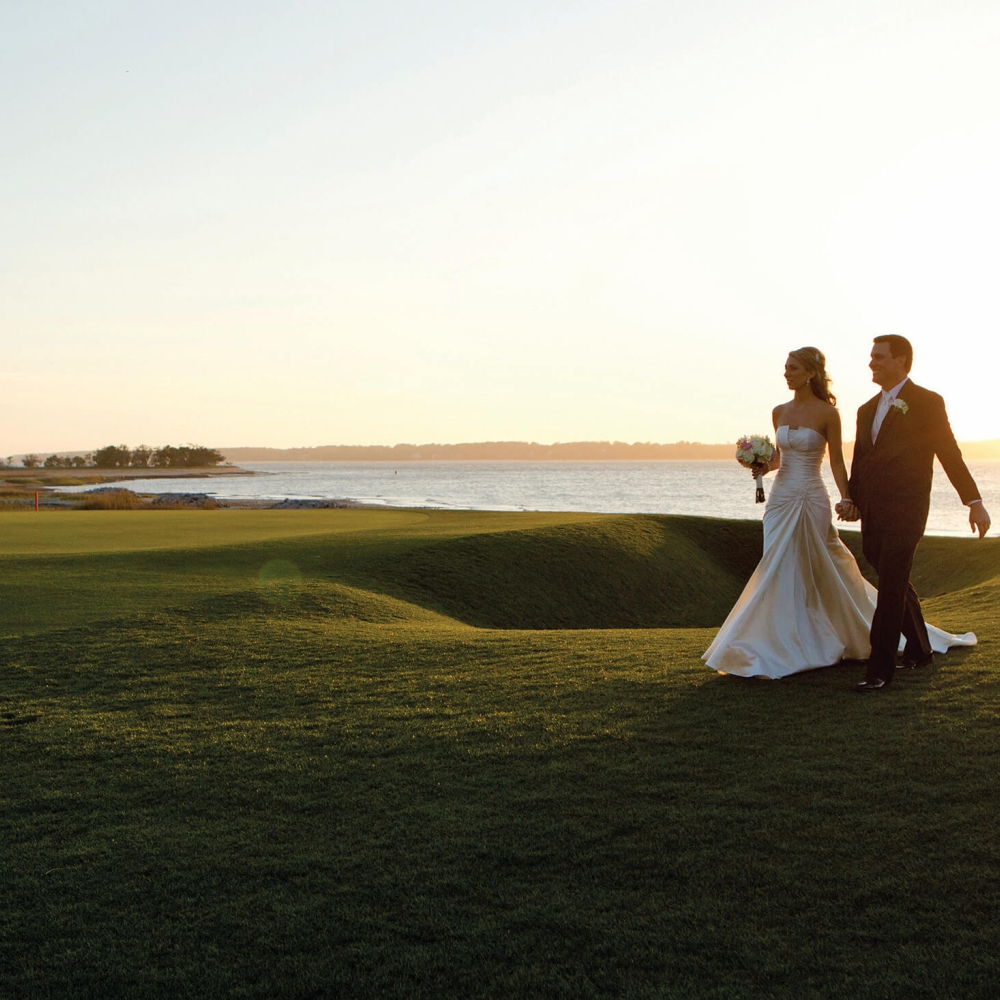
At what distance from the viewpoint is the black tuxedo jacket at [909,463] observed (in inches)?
273

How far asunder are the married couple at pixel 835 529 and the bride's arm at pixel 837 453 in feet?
0.04

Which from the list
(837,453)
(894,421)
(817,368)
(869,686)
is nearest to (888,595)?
Result: (869,686)

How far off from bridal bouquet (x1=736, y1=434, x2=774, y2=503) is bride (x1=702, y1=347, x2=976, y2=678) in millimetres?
430

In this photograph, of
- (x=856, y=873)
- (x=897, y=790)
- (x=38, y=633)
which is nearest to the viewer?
(x=856, y=873)

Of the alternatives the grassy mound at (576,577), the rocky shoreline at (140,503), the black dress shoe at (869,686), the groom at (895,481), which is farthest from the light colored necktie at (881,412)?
the rocky shoreline at (140,503)

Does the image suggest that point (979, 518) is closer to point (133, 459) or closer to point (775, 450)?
point (775, 450)

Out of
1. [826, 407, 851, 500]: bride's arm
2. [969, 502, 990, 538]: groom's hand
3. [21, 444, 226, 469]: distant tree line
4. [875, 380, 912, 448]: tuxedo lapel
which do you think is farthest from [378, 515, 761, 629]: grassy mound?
[21, 444, 226, 469]: distant tree line

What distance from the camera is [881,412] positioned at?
7.21m

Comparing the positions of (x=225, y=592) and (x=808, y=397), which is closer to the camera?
(x=808, y=397)

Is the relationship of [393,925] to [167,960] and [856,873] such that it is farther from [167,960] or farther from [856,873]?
[856,873]

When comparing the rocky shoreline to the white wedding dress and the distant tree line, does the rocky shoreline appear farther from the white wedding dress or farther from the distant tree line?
the distant tree line

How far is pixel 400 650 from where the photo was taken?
9.48m

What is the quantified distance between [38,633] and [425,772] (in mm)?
6574

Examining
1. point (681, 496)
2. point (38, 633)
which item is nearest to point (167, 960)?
point (38, 633)
